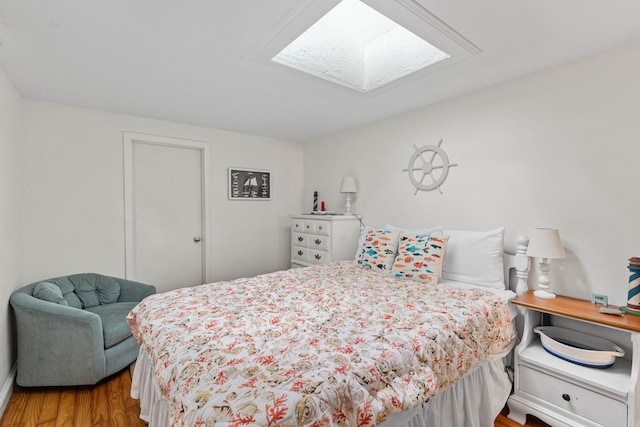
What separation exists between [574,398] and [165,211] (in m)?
3.71

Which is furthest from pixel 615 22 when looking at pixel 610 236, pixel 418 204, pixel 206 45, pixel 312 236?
pixel 312 236

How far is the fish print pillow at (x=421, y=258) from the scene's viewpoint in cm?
220

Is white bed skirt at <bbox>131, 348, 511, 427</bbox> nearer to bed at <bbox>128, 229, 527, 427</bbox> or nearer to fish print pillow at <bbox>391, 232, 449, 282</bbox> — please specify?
bed at <bbox>128, 229, 527, 427</bbox>

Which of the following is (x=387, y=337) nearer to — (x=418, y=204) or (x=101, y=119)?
(x=418, y=204)

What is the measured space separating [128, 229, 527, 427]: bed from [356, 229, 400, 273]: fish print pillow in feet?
0.56

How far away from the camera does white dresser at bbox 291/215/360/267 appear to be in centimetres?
318

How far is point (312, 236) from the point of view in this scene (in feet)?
11.1

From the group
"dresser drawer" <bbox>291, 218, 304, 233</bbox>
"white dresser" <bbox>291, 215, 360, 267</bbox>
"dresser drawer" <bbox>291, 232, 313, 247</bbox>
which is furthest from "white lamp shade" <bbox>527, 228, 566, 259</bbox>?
"dresser drawer" <bbox>291, 218, 304, 233</bbox>

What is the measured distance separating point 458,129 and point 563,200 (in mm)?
965

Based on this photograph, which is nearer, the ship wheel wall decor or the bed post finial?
the bed post finial

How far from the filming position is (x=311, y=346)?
1207 millimetres

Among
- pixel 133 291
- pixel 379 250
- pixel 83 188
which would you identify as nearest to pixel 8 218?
pixel 83 188

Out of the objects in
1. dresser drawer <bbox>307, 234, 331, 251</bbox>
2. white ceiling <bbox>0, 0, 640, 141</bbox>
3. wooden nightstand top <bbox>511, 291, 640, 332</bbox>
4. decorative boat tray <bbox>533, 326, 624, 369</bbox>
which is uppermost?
white ceiling <bbox>0, 0, 640, 141</bbox>

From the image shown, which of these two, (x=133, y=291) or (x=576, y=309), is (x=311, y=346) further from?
(x=133, y=291)
